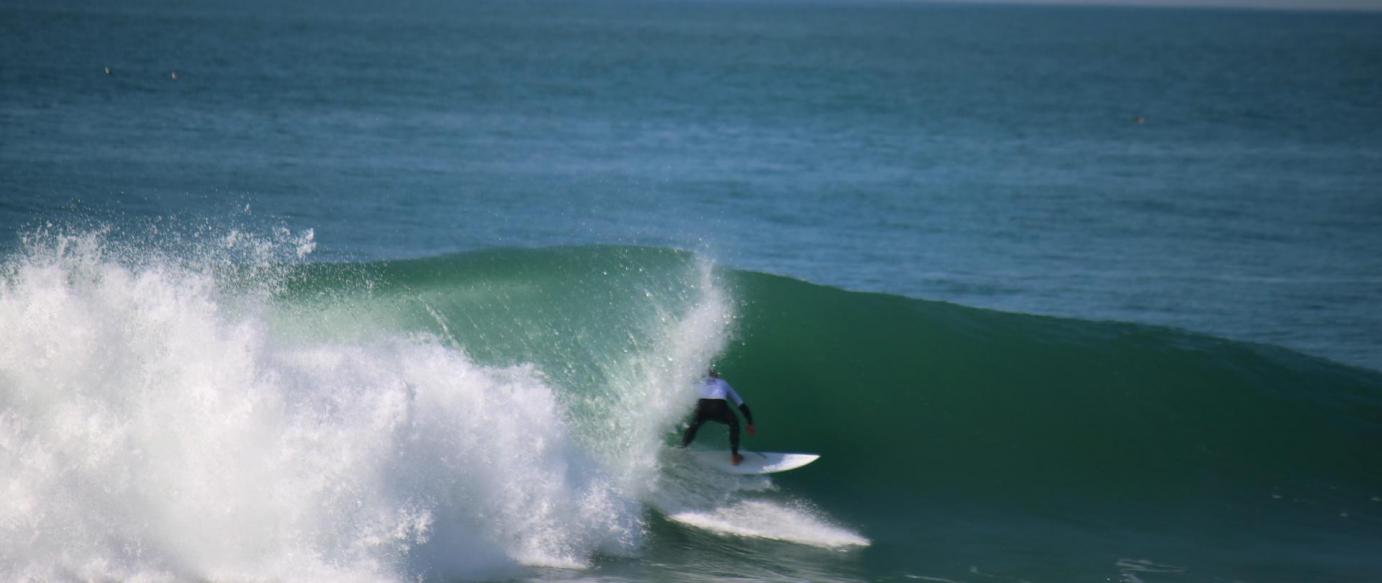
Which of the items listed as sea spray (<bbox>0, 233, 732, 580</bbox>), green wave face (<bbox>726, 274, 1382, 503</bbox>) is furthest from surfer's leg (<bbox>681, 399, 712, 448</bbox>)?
green wave face (<bbox>726, 274, 1382, 503</bbox>)

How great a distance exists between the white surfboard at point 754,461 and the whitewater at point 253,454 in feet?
2.05

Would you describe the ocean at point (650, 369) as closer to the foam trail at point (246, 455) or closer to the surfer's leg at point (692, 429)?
the foam trail at point (246, 455)

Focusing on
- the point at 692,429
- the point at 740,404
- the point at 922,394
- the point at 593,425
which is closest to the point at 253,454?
the point at 593,425

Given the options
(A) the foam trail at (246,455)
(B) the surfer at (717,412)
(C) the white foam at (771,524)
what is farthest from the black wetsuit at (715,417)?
(A) the foam trail at (246,455)

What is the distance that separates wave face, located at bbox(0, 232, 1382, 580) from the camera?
8.48 metres

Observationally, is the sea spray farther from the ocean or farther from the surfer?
the surfer

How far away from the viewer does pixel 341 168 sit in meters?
27.6

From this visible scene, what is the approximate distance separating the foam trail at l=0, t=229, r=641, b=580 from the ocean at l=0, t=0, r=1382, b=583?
0.07ft

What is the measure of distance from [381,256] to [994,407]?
9.60 m

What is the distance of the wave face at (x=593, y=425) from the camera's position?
27.8 ft

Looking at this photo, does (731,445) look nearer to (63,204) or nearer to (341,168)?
(63,204)

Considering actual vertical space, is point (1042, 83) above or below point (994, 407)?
above

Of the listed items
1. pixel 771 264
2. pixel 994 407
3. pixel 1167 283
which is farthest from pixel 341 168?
pixel 994 407

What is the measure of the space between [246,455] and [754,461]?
3.91 metres
